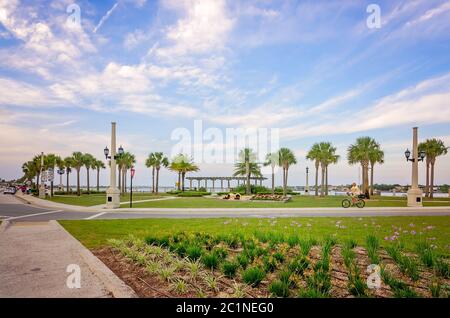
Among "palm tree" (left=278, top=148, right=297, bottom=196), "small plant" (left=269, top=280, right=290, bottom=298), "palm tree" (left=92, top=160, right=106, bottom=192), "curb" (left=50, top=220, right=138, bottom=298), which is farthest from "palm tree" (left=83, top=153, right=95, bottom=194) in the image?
"small plant" (left=269, top=280, right=290, bottom=298)

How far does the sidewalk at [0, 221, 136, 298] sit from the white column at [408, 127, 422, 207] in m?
26.7

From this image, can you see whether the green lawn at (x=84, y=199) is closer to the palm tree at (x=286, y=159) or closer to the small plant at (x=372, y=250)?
the small plant at (x=372, y=250)

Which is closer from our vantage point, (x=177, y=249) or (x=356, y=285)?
(x=356, y=285)

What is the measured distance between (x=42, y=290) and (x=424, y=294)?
225 inches

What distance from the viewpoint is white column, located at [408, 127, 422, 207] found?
26.5m

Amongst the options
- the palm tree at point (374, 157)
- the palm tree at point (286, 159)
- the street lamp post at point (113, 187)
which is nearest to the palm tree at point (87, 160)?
the palm tree at point (286, 159)

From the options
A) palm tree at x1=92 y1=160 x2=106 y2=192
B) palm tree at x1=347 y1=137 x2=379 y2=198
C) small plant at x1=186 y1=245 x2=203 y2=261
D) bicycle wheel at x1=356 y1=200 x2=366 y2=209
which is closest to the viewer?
small plant at x1=186 y1=245 x2=203 y2=261

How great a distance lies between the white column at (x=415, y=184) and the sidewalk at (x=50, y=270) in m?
26.7

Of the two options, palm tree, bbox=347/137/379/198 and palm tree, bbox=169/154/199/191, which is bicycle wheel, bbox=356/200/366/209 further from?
palm tree, bbox=169/154/199/191

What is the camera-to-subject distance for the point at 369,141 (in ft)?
180

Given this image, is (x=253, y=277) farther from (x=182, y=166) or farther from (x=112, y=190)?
(x=182, y=166)

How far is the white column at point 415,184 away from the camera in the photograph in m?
26.5
